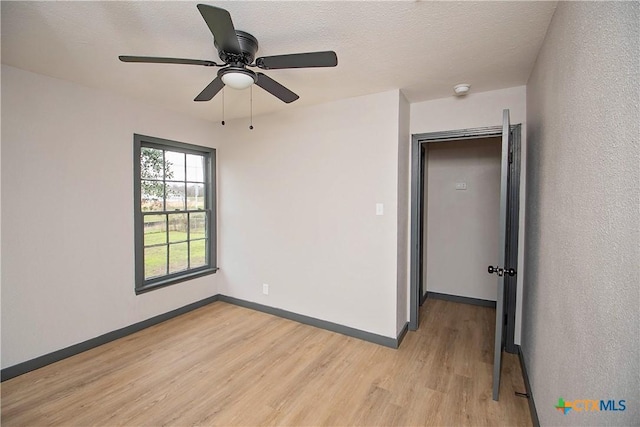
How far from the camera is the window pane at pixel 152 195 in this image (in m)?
3.35

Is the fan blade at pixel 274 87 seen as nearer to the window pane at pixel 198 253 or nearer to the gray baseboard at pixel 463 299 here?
the window pane at pixel 198 253

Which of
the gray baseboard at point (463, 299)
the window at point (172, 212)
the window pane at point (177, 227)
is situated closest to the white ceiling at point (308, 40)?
the window at point (172, 212)

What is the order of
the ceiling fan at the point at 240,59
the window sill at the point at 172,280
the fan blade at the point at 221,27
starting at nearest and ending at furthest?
the fan blade at the point at 221,27
the ceiling fan at the point at 240,59
the window sill at the point at 172,280

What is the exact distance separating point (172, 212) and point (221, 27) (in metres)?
2.75

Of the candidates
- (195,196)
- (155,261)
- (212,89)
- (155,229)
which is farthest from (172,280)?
(212,89)

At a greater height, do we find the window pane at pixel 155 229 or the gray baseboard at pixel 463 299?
the window pane at pixel 155 229

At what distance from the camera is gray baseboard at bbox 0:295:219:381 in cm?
240

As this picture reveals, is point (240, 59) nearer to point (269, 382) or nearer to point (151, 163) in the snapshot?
point (151, 163)

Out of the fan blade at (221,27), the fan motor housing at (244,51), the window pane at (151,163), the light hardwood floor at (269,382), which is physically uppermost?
the fan motor housing at (244,51)

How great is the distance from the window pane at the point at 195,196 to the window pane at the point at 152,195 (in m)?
0.38

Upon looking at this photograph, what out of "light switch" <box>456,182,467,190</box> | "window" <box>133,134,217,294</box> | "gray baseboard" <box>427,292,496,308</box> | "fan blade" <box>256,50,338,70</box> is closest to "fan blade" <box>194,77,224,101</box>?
"fan blade" <box>256,50,338,70</box>

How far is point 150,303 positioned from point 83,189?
141cm

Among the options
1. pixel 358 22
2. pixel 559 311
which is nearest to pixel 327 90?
pixel 358 22

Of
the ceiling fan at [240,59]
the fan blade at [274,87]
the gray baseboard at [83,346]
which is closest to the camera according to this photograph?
the ceiling fan at [240,59]
